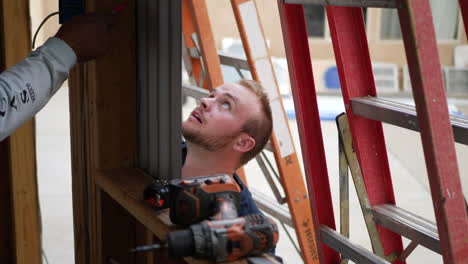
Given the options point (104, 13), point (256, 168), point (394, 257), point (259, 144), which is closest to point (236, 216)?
point (104, 13)

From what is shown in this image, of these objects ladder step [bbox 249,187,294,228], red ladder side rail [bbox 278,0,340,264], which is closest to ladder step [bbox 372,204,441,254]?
red ladder side rail [bbox 278,0,340,264]

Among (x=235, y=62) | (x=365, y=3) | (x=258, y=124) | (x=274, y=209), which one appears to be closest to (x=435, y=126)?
(x=365, y=3)

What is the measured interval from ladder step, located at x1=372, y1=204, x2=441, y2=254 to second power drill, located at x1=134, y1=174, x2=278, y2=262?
1021 millimetres

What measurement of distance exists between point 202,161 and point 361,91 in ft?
2.85

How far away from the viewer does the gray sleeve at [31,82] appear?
1.56 m

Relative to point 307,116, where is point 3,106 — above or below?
above

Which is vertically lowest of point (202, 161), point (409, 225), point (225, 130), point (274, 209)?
point (274, 209)

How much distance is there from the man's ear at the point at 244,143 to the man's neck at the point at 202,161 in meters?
0.06

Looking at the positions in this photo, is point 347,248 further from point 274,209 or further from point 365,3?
point 274,209

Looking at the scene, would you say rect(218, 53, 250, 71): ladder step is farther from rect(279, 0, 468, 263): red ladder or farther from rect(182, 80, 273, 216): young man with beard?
rect(182, 80, 273, 216): young man with beard

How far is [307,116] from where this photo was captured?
308 centimetres

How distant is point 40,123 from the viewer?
32.3 ft

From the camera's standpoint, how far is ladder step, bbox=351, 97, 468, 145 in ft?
6.83

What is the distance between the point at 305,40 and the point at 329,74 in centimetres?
1005
